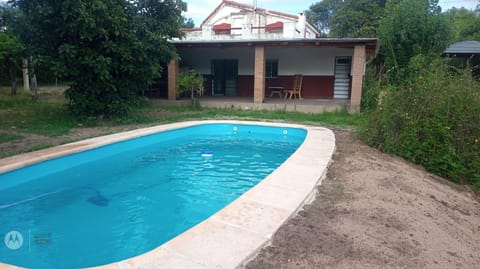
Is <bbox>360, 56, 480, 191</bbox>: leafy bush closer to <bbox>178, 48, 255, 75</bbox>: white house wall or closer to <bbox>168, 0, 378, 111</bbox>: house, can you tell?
<bbox>168, 0, 378, 111</bbox>: house

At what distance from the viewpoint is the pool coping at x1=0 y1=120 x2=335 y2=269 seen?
9.07 ft

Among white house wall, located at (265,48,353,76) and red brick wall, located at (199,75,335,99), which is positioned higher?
white house wall, located at (265,48,353,76)

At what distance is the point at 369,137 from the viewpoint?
25.8ft

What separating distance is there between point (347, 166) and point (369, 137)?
2.27 metres

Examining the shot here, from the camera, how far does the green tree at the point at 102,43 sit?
27.7 ft

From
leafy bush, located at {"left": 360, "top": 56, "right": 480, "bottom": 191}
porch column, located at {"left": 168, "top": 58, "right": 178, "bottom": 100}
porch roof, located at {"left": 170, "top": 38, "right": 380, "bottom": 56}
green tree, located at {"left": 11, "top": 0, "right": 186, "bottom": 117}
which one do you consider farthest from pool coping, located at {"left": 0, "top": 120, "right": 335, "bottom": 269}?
porch column, located at {"left": 168, "top": 58, "right": 178, "bottom": 100}

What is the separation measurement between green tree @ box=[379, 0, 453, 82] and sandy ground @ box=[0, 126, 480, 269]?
34.1 feet

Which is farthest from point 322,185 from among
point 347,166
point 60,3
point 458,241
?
point 60,3

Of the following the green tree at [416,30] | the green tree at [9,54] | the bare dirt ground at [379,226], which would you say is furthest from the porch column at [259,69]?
the green tree at [9,54]

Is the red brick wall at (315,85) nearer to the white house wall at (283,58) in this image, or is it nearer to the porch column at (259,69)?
the white house wall at (283,58)

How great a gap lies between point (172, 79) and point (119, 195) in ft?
32.5

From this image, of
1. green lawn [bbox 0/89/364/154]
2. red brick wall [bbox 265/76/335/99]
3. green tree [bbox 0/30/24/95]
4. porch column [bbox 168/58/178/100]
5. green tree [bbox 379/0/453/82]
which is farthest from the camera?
red brick wall [bbox 265/76/335/99]
